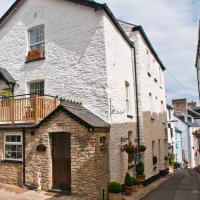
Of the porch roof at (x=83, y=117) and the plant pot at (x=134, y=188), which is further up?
the porch roof at (x=83, y=117)

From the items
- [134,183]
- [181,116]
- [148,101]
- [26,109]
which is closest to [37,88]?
[26,109]

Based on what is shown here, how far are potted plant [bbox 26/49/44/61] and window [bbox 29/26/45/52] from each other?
0.84ft

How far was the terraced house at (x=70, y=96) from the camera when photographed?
12.1 m

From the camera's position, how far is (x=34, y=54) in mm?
16109

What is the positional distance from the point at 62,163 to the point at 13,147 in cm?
297

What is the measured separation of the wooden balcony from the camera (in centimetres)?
1320

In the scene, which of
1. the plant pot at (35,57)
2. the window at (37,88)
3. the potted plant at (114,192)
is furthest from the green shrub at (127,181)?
the plant pot at (35,57)

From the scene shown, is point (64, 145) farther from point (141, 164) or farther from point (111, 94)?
point (141, 164)

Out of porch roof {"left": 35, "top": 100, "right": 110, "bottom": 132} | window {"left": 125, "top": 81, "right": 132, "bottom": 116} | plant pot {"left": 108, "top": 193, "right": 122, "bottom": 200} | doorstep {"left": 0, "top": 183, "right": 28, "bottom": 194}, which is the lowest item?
plant pot {"left": 108, "top": 193, "right": 122, "bottom": 200}

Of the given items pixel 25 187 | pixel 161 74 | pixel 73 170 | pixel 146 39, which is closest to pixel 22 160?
pixel 25 187

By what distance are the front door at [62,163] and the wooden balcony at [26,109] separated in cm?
126

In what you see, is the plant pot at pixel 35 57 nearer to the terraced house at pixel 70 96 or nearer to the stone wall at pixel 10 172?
the terraced house at pixel 70 96

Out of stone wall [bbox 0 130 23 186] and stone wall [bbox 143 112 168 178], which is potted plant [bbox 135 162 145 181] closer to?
stone wall [bbox 143 112 168 178]

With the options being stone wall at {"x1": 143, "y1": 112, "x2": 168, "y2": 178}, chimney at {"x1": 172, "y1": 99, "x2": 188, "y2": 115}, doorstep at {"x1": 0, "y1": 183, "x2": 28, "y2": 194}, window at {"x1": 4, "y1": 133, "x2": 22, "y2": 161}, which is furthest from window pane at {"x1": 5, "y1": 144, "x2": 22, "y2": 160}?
chimney at {"x1": 172, "y1": 99, "x2": 188, "y2": 115}
